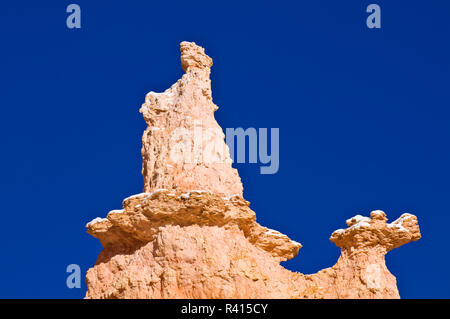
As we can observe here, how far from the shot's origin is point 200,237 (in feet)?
102

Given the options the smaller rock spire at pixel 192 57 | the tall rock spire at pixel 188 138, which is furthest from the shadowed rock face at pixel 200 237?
the smaller rock spire at pixel 192 57

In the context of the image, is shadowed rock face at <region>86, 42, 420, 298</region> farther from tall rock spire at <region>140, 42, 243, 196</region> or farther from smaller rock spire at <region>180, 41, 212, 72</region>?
smaller rock spire at <region>180, 41, 212, 72</region>

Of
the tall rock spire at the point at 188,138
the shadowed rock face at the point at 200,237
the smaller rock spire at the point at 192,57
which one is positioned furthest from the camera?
the smaller rock spire at the point at 192,57

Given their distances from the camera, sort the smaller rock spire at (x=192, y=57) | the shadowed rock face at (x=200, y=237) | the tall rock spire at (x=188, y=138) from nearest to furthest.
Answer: the shadowed rock face at (x=200, y=237)
the tall rock spire at (x=188, y=138)
the smaller rock spire at (x=192, y=57)

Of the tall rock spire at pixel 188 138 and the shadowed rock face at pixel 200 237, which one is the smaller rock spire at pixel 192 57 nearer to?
the tall rock spire at pixel 188 138

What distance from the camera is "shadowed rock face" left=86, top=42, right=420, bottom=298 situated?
30453mm

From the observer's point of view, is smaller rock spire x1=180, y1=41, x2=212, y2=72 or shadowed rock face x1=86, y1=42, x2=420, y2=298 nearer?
shadowed rock face x1=86, y1=42, x2=420, y2=298

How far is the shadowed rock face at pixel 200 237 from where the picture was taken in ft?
99.9

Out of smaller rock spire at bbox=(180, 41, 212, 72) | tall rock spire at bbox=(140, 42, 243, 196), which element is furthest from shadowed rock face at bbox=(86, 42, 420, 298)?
smaller rock spire at bbox=(180, 41, 212, 72)

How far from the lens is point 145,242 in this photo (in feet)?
105

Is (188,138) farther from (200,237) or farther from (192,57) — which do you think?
(200,237)
